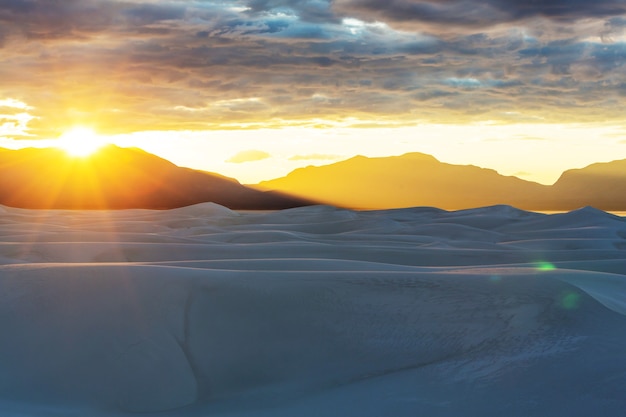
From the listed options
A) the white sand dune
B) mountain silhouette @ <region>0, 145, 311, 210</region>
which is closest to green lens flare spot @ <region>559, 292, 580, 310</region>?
the white sand dune

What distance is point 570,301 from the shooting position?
4.42 meters

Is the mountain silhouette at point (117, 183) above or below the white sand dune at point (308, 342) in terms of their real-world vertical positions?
above

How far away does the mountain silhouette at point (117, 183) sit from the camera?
104 metres

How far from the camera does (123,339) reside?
4.35 meters

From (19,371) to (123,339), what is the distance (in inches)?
22.7

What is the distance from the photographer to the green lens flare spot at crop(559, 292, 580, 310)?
4340 millimetres

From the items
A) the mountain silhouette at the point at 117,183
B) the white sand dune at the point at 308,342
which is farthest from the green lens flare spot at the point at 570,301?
the mountain silhouette at the point at 117,183

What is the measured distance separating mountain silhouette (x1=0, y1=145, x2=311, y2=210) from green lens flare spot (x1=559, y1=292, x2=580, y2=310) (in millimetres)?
93909

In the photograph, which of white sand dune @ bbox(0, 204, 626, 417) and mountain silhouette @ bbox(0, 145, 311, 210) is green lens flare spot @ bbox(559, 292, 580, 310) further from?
mountain silhouette @ bbox(0, 145, 311, 210)

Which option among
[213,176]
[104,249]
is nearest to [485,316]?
[104,249]

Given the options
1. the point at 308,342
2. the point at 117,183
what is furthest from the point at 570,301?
the point at 117,183

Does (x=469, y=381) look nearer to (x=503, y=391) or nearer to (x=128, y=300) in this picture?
(x=503, y=391)

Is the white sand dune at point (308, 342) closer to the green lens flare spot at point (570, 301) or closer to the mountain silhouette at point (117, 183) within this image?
the green lens flare spot at point (570, 301)

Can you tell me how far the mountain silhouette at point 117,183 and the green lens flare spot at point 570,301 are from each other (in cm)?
9391
